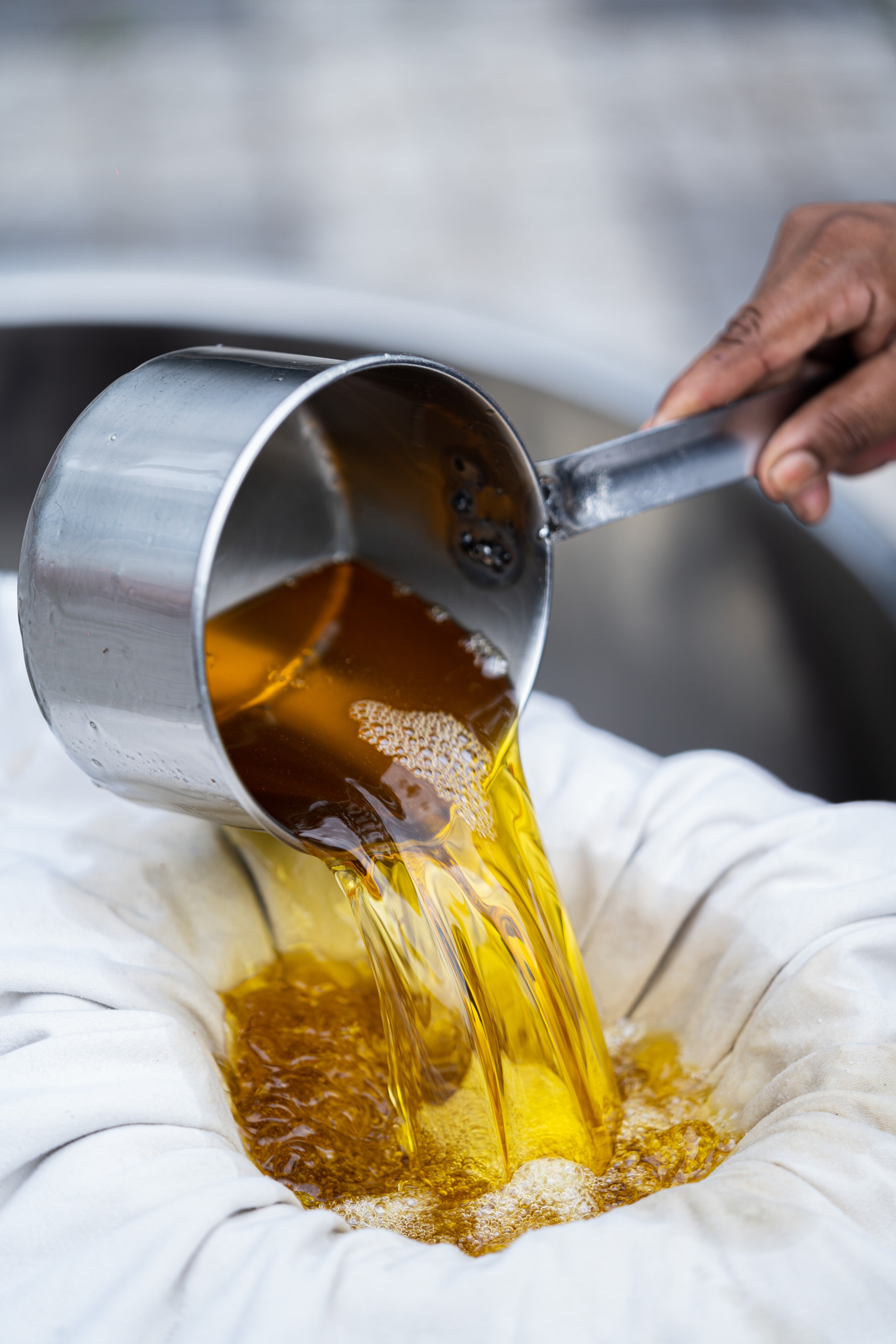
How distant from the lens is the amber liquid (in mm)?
518

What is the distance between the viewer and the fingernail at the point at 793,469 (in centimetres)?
→ 66

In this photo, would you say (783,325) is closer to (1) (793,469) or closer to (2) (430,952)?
(1) (793,469)

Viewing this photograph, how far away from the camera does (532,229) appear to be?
1.67 m

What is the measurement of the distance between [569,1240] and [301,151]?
1.71m

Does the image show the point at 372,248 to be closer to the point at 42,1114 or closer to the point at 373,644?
the point at 373,644

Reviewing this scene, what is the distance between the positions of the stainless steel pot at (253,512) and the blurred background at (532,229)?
0.66ft

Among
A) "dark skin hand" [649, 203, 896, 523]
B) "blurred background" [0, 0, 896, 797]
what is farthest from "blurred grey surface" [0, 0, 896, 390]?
"dark skin hand" [649, 203, 896, 523]

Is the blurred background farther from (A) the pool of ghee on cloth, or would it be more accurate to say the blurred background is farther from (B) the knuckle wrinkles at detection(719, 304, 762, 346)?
(A) the pool of ghee on cloth

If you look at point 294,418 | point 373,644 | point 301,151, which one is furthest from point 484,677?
point 301,151

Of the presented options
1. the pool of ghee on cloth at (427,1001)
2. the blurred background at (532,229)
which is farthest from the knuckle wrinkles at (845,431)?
the pool of ghee on cloth at (427,1001)

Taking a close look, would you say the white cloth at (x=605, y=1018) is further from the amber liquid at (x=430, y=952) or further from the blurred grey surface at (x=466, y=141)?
the blurred grey surface at (x=466, y=141)

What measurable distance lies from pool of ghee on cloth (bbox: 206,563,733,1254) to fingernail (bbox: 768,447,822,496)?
199 mm

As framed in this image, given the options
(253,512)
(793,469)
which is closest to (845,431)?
(793,469)

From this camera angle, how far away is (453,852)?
1.77ft
